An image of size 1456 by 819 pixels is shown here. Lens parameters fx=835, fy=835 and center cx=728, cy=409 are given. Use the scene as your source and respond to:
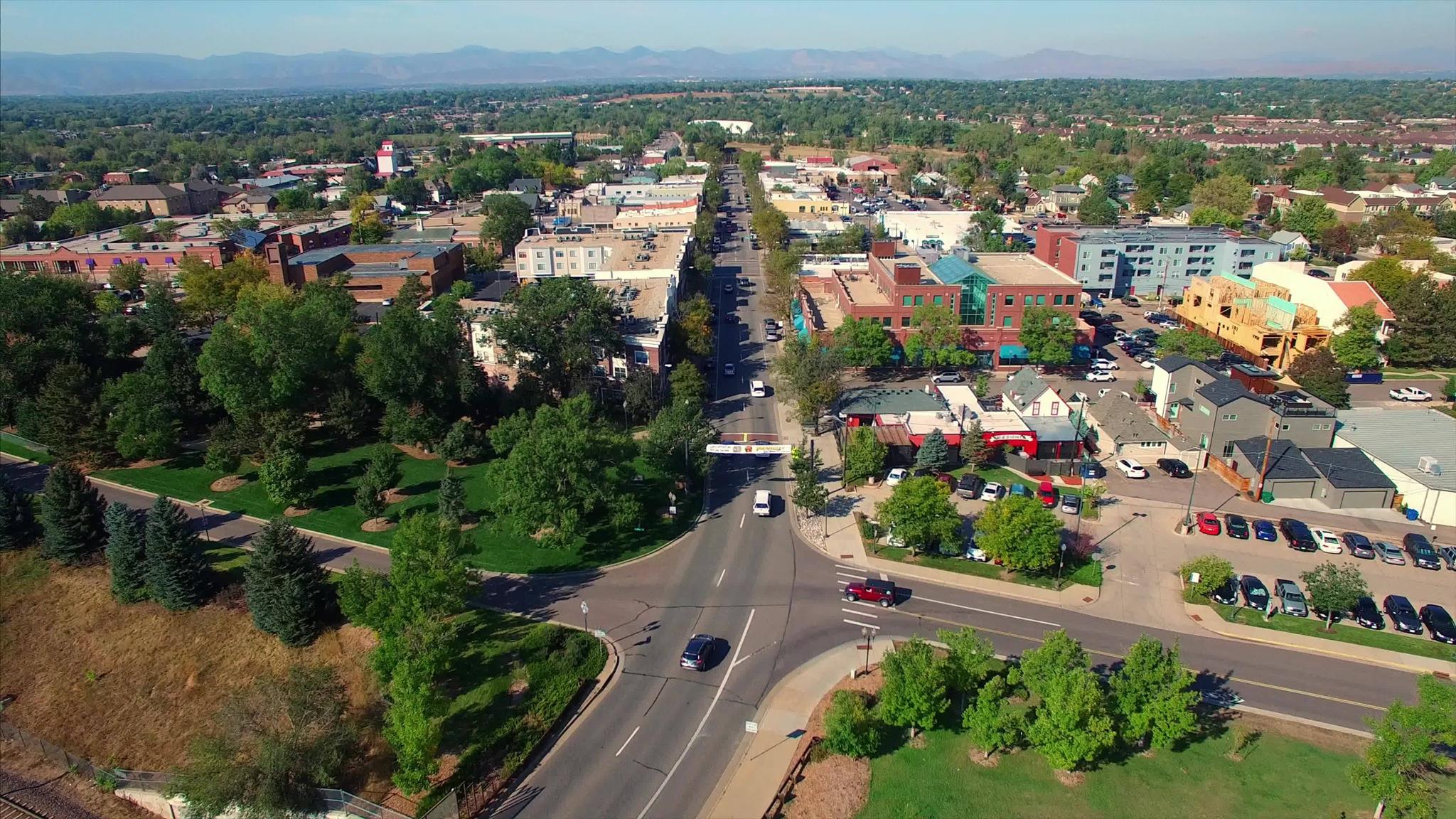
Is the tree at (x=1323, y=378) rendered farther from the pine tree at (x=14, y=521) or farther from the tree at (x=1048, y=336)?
the pine tree at (x=14, y=521)

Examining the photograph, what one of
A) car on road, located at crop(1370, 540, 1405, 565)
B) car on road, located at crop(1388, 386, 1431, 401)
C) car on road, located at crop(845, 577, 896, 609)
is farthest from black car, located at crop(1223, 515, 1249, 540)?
car on road, located at crop(1388, 386, 1431, 401)

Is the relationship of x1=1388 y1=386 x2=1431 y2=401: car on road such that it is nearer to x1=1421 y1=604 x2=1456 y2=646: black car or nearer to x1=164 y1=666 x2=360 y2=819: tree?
x1=1421 y1=604 x2=1456 y2=646: black car

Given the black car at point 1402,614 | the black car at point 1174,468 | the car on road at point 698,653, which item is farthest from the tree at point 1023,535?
the black car at point 1174,468

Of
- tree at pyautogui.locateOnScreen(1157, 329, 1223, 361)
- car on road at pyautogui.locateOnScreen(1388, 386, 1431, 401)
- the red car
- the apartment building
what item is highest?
the apartment building

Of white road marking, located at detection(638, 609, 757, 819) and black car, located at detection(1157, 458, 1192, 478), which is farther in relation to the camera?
black car, located at detection(1157, 458, 1192, 478)

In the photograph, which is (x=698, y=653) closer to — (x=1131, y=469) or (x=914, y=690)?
(x=914, y=690)
